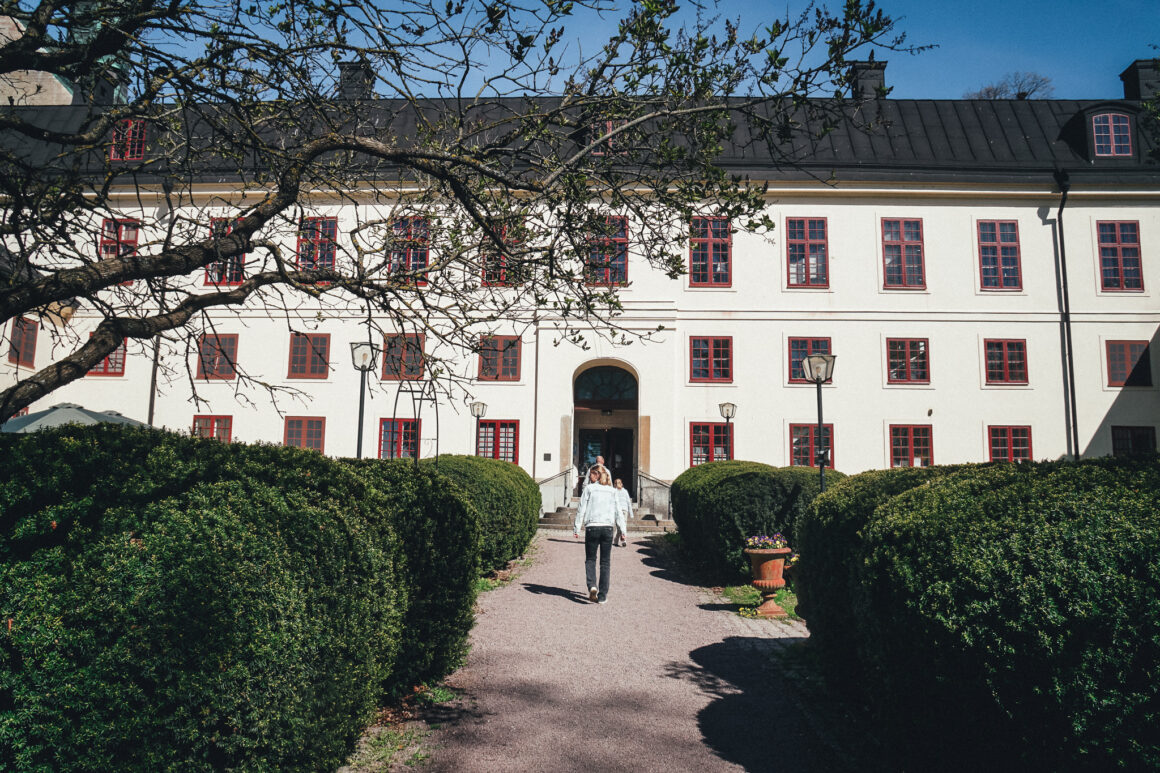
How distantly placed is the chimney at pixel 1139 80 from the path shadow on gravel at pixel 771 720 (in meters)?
→ 30.8

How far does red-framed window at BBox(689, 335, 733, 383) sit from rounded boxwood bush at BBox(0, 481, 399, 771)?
72.8 feet

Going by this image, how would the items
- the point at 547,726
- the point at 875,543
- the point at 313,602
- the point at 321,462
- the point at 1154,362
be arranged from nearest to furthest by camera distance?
the point at 313,602, the point at 875,543, the point at 321,462, the point at 547,726, the point at 1154,362

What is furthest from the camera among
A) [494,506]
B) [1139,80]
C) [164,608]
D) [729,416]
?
[1139,80]

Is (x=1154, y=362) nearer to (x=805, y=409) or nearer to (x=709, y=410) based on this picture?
(x=805, y=409)

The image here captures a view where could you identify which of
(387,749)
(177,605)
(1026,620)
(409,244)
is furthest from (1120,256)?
(177,605)

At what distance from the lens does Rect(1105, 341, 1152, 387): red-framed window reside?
24.4 m

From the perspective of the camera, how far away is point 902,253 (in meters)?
25.5

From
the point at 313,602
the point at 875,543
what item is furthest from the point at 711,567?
the point at 313,602

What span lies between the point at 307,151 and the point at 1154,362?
28.8 m

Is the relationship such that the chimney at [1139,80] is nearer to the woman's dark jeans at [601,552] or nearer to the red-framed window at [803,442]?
the red-framed window at [803,442]

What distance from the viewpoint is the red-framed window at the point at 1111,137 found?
1014 inches

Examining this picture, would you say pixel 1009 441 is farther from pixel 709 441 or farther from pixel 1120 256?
pixel 709 441

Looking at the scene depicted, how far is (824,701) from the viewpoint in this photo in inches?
225

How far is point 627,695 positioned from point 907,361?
22.0 metres
